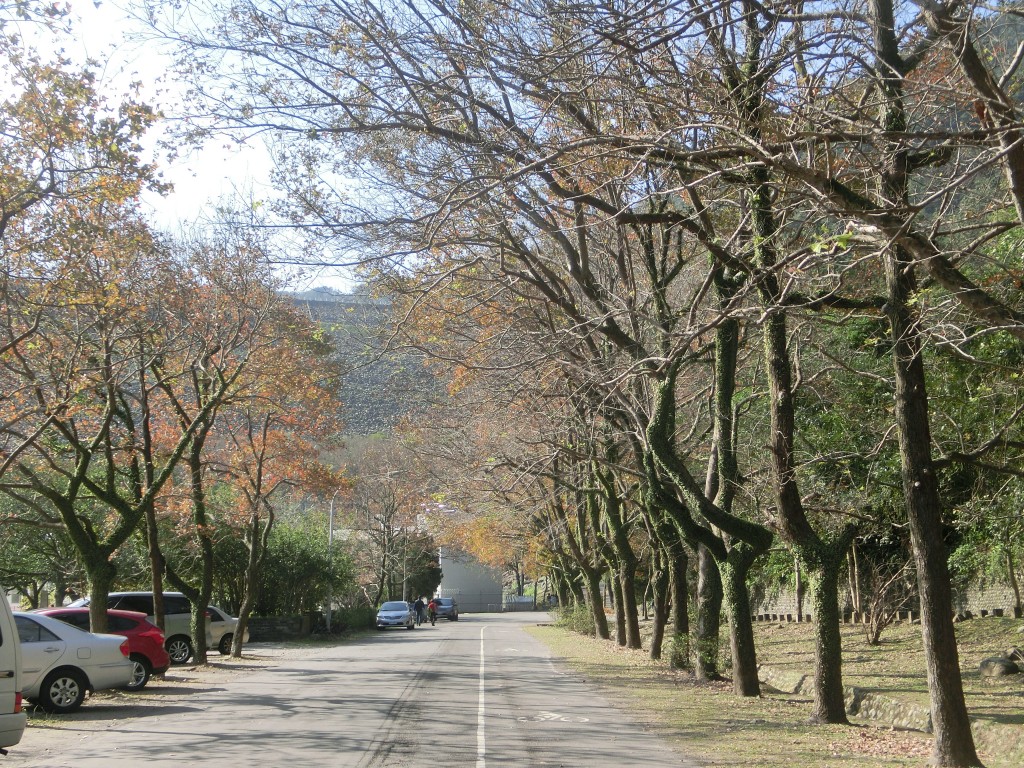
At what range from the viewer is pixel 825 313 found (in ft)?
42.7

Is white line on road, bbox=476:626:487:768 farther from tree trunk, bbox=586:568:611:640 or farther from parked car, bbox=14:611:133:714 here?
tree trunk, bbox=586:568:611:640

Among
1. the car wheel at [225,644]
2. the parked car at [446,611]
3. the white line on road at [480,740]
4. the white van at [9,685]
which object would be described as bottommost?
the parked car at [446,611]

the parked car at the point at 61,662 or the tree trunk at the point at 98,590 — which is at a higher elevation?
the tree trunk at the point at 98,590

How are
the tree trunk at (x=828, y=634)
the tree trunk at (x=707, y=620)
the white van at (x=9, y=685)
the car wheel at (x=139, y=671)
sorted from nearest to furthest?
the white van at (x=9, y=685)
the tree trunk at (x=828, y=634)
the car wheel at (x=139, y=671)
the tree trunk at (x=707, y=620)

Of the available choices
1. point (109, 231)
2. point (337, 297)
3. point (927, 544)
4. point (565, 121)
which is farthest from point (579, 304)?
point (927, 544)

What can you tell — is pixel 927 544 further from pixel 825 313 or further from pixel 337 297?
pixel 337 297

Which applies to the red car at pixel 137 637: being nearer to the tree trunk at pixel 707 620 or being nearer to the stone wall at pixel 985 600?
the tree trunk at pixel 707 620

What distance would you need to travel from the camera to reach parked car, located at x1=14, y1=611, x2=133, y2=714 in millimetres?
14141

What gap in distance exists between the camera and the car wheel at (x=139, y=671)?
712 inches

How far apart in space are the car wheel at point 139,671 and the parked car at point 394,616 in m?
35.3

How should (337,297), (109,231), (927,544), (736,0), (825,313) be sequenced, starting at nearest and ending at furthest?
(736,0), (927,544), (825,313), (109,231), (337,297)

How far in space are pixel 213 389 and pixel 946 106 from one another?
19024 mm

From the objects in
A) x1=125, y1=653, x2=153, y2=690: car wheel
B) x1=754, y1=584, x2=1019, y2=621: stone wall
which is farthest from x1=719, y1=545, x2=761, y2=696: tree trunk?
x1=125, y1=653, x2=153, y2=690: car wheel

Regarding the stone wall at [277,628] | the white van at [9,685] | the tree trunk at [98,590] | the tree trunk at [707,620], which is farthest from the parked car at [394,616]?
the white van at [9,685]
